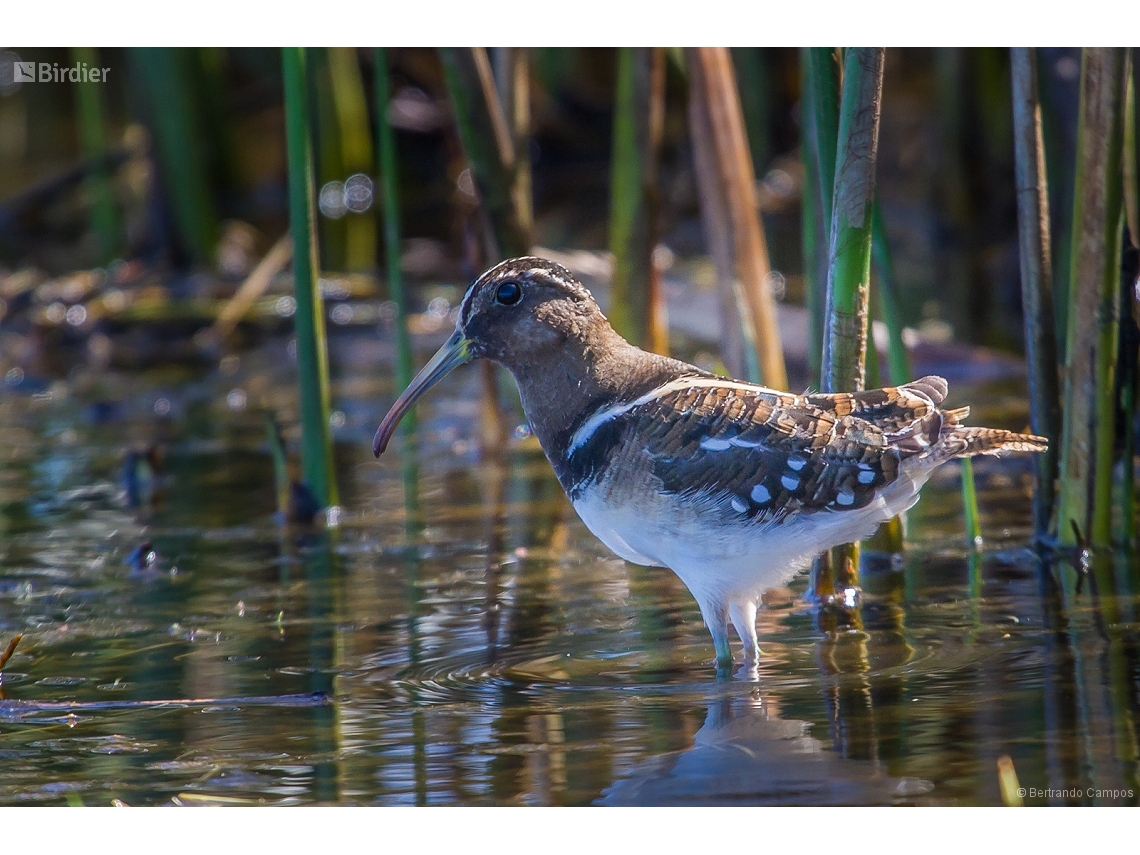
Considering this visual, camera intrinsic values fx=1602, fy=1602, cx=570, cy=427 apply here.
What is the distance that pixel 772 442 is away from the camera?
4531mm

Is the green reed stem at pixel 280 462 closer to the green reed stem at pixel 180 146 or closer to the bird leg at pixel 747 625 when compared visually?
the bird leg at pixel 747 625

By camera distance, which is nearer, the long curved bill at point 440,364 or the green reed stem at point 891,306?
the long curved bill at point 440,364

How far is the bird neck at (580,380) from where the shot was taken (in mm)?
4840

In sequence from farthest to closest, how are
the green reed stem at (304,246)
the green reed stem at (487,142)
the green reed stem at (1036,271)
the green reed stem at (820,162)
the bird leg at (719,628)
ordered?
the green reed stem at (487,142), the green reed stem at (304,246), the green reed stem at (1036,271), the green reed stem at (820,162), the bird leg at (719,628)

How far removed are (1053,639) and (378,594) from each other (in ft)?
7.79

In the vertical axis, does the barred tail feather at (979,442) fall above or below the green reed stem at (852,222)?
below

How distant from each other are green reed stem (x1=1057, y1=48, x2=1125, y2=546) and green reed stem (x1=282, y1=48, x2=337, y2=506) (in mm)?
2661

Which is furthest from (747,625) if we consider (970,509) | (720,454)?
(970,509)

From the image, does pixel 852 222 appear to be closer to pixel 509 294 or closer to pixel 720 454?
pixel 720 454

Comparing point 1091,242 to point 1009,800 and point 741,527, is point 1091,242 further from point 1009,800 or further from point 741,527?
point 1009,800

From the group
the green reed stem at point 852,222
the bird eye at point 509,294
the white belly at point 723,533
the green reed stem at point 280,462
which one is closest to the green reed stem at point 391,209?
the green reed stem at point 280,462

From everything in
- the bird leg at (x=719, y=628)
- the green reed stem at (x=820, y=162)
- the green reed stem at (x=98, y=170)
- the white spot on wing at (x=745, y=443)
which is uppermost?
the green reed stem at (x=98, y=170)

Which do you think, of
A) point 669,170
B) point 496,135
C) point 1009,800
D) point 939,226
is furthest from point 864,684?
point 669,170

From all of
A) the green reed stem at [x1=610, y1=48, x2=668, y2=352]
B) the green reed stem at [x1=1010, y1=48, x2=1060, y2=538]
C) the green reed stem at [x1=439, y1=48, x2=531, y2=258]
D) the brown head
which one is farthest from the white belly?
the green reed stem at [x1=610, y1=48, x2=668, y2=352]
